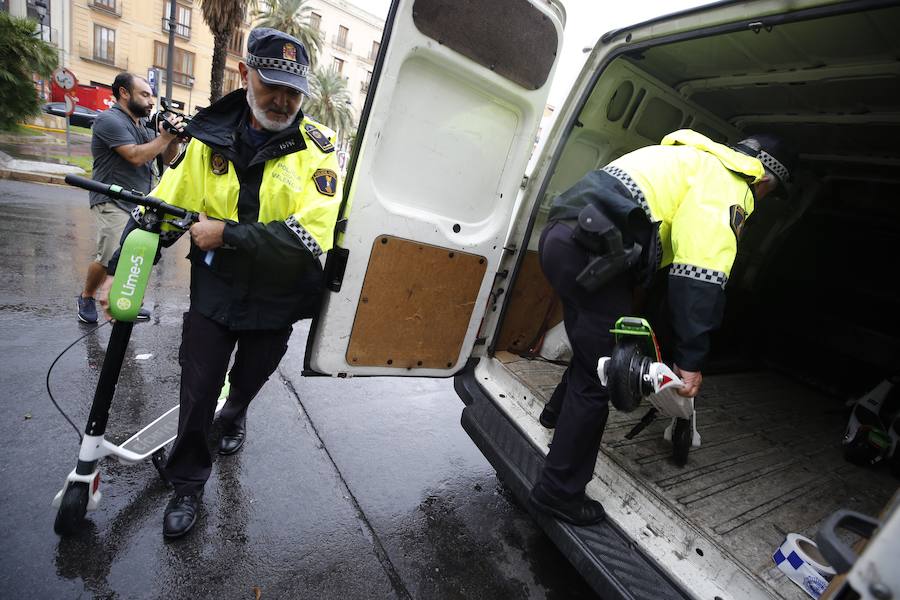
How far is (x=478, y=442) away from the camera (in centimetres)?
233

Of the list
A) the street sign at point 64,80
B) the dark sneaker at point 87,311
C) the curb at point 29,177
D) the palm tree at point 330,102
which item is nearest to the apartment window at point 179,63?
the palm tree at point 330,102

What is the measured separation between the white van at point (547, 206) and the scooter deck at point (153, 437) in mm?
779

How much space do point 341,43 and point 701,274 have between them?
41.3 m

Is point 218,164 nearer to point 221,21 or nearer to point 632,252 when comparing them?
point 632,252

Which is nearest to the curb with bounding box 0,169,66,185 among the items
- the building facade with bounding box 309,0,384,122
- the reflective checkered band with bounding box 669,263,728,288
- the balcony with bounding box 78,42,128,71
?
the reflective checkered band with bounding box 669,263,728,288

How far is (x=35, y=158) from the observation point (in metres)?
10.9

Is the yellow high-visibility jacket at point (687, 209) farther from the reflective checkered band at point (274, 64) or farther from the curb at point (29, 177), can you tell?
the curb at point (29, 177)

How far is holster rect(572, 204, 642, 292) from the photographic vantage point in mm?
1820

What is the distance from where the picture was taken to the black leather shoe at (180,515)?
192 cm

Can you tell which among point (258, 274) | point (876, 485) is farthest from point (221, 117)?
point (876, 485)

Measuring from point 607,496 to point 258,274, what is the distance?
1813 mm

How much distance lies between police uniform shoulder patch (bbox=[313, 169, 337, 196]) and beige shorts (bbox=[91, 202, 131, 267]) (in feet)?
7.73

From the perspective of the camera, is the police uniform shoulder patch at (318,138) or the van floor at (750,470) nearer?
the police uniform shoulder patch at (318,138)

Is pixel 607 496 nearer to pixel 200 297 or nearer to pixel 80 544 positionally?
pixel 200 297
